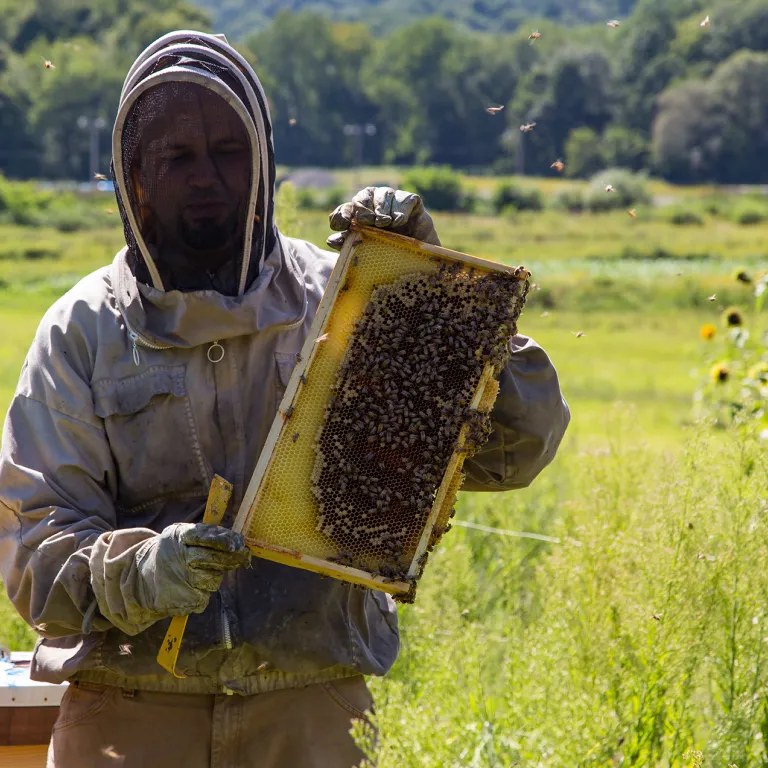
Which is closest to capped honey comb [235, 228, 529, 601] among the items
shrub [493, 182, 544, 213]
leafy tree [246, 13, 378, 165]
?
shrub [493, 182, 544, 213]

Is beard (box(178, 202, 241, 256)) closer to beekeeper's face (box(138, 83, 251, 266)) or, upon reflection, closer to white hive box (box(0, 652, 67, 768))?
beekeeper's face (box(138, 83, 251, 266))

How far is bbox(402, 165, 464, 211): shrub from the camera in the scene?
75250 mm

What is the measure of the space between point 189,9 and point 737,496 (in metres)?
136

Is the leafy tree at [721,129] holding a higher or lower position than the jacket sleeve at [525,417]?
lower

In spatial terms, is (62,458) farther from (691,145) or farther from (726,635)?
(691,145)

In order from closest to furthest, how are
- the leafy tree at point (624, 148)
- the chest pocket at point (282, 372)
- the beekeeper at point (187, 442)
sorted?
the beekeeper at point (187, 442), the chest pocket at point (282, 372), the leafy tree at point (624, 148)

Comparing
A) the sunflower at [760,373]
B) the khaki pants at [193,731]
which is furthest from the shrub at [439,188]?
the khaki pants at [193,731]

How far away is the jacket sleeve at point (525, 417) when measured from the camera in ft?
10.7

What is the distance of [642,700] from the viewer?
3.58 m

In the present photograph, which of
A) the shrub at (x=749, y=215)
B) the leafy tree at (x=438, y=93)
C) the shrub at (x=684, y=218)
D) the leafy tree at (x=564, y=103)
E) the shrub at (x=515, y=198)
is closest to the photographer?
the shrub at (x=749, y=215)

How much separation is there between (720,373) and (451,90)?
126441mm

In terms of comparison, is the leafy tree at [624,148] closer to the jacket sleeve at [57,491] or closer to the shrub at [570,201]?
the shrub at [570,201]

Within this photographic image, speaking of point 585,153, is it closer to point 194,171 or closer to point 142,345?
point 194,171

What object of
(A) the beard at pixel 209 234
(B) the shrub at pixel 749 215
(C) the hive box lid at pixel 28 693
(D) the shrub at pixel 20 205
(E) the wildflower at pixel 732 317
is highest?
(A) the beard at pixel 209 234
